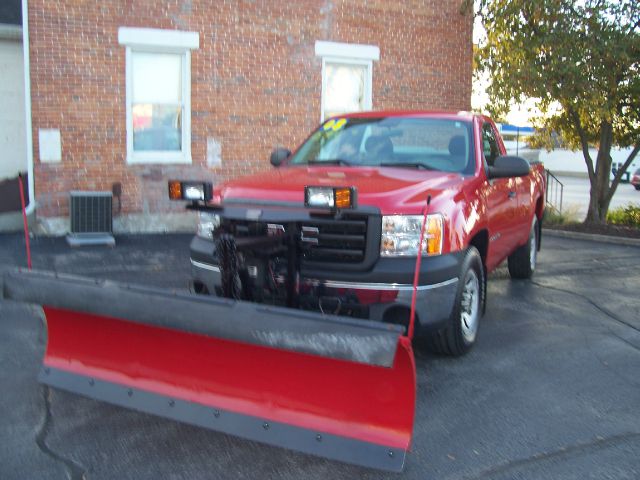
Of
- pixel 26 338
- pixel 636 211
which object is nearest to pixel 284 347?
pixel 26 338

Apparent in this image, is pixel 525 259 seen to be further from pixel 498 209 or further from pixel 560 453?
pixel 560 453

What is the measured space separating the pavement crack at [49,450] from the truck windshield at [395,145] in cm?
290

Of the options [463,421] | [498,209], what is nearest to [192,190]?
[463,421]

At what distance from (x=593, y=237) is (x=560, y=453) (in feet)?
31.9

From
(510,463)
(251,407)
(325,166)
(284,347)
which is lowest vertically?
(510,463)

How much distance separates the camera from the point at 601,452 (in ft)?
13.3

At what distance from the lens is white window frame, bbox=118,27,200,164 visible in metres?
11.2

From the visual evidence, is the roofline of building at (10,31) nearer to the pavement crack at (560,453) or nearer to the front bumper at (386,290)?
the front bumper at (386,290)

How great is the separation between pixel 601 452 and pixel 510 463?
56 cm

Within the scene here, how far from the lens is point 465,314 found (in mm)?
5508

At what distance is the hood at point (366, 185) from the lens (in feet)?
15.5

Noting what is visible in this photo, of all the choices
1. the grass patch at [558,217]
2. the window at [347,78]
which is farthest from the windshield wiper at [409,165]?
the grass patch at [558,217]

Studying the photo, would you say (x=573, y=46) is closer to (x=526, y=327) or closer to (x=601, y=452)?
(x=526, y=327)

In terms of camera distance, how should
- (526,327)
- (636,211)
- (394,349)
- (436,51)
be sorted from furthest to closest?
(636,211)
(436,51)
(526,327)
(394,349)
